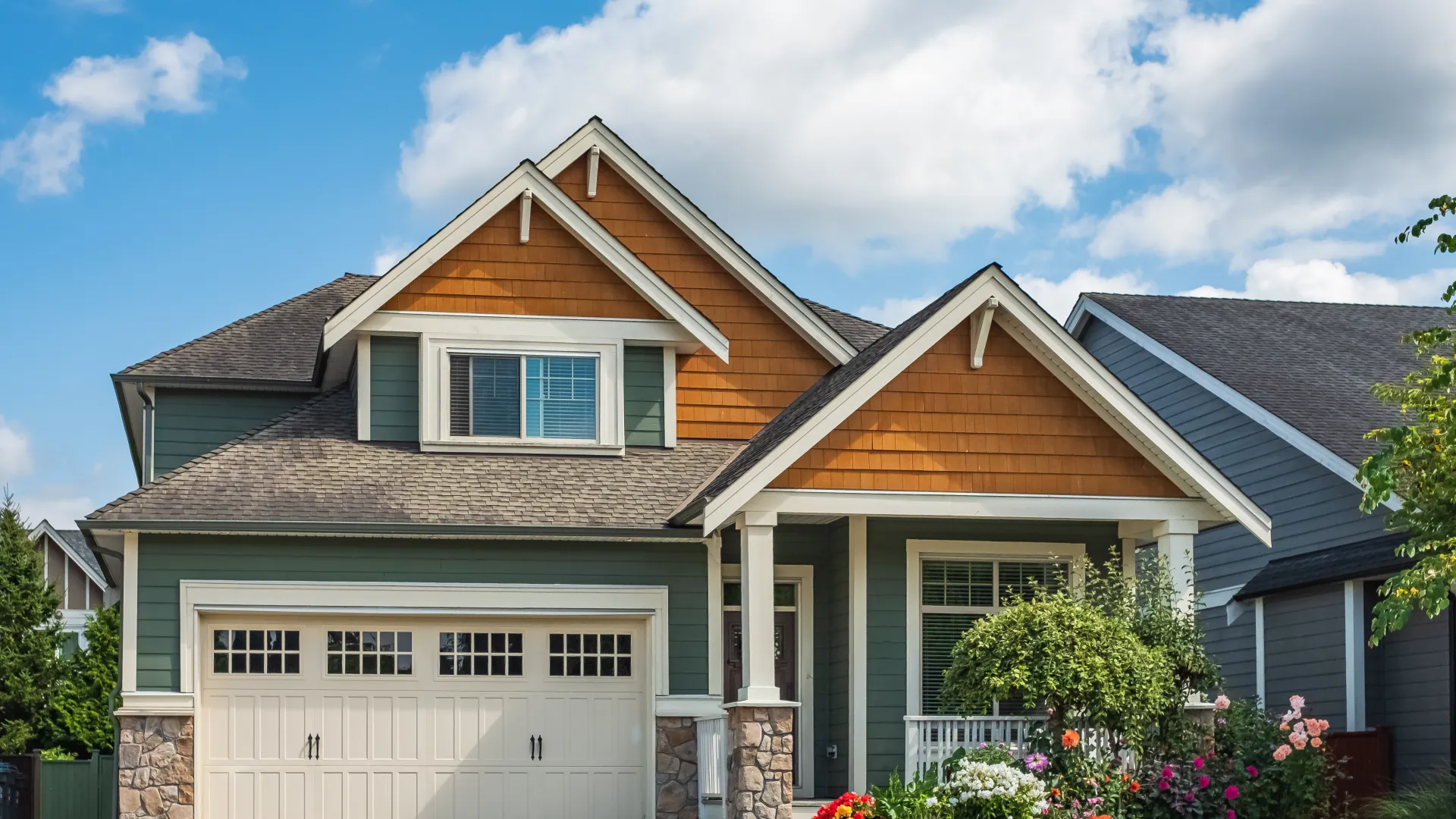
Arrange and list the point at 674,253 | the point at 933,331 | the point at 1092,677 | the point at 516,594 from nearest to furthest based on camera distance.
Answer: the point at 1092,677, the point at 933,331, the point at 516,594, the point at 674,253

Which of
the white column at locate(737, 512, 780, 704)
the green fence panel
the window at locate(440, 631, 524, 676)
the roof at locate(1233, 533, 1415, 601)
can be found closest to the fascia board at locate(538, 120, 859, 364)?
the white column at locate(737, 512, 780, 704)

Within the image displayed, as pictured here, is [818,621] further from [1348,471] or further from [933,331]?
[1348,471]

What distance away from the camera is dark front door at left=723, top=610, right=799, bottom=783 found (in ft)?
54.5

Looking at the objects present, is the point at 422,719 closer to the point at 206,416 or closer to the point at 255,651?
the point at 255,651

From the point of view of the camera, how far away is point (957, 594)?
52.6 ft

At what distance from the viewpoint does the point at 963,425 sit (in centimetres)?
1461

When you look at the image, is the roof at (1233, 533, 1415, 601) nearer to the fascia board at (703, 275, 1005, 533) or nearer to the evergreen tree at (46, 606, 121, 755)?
the fascia board at (703, 275, 1005, 533)

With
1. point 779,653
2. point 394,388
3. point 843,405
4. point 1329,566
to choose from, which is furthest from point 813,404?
point 1329,566

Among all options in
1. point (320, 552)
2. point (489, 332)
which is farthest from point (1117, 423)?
point (320, 552)

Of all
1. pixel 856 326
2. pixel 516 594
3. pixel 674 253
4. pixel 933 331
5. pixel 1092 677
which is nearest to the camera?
pixel 1092 677

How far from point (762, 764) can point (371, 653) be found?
4077mm

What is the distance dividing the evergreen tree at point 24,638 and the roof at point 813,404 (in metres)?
18.2

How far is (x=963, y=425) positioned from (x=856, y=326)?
21.1 ft

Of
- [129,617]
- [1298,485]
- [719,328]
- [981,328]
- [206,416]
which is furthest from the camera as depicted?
[1298,485]
